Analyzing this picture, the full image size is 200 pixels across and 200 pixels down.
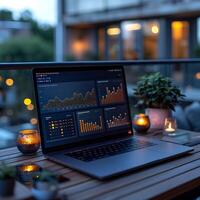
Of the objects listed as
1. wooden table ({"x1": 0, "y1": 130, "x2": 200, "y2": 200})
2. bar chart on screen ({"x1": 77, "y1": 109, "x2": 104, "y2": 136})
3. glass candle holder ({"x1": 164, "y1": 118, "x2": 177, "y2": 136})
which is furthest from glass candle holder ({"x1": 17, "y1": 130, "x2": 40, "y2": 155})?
glass candle holder ({"x1": 164, "y1": 118, "x2": 177, "y2": 136})

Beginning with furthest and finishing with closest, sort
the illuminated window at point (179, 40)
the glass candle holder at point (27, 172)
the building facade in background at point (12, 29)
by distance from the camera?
the building facade in background at point (12, 29)
the illuminated window at point (179, 40)
the glass candle holder at point (27, 172)

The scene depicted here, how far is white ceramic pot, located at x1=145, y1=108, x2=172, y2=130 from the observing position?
68.5 inches

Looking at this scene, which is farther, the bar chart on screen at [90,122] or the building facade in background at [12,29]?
the building facade in background at [12,29]

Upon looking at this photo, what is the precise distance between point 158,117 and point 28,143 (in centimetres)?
73

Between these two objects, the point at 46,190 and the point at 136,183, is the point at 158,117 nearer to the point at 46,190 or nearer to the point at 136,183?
the point at 136,183

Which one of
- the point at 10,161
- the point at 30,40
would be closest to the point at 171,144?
the point at 10,161

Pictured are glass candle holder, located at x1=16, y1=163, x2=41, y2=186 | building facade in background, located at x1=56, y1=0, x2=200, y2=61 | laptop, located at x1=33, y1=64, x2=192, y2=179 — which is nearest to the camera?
glass candle holder, located at x1=16, y1=163, x2=41, y2=186

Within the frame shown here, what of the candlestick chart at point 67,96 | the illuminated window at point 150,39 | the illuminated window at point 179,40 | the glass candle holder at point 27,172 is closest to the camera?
the glass candle holder at point 27,172

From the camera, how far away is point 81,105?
138 centimetres

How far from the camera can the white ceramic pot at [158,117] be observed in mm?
1740

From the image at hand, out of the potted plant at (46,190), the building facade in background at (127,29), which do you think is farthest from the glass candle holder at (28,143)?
the building facade in background at (127,29)

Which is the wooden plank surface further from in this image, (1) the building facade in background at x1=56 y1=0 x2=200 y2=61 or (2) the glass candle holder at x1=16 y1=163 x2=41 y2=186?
(1) the building facade in background at x1=56 y1=0 x2=200 y2=61

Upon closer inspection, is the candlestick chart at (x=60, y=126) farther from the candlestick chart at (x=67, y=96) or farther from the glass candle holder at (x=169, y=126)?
the glass candle holder at (x=169, y=126)

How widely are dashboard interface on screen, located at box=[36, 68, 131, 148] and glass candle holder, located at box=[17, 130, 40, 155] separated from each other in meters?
0.07
